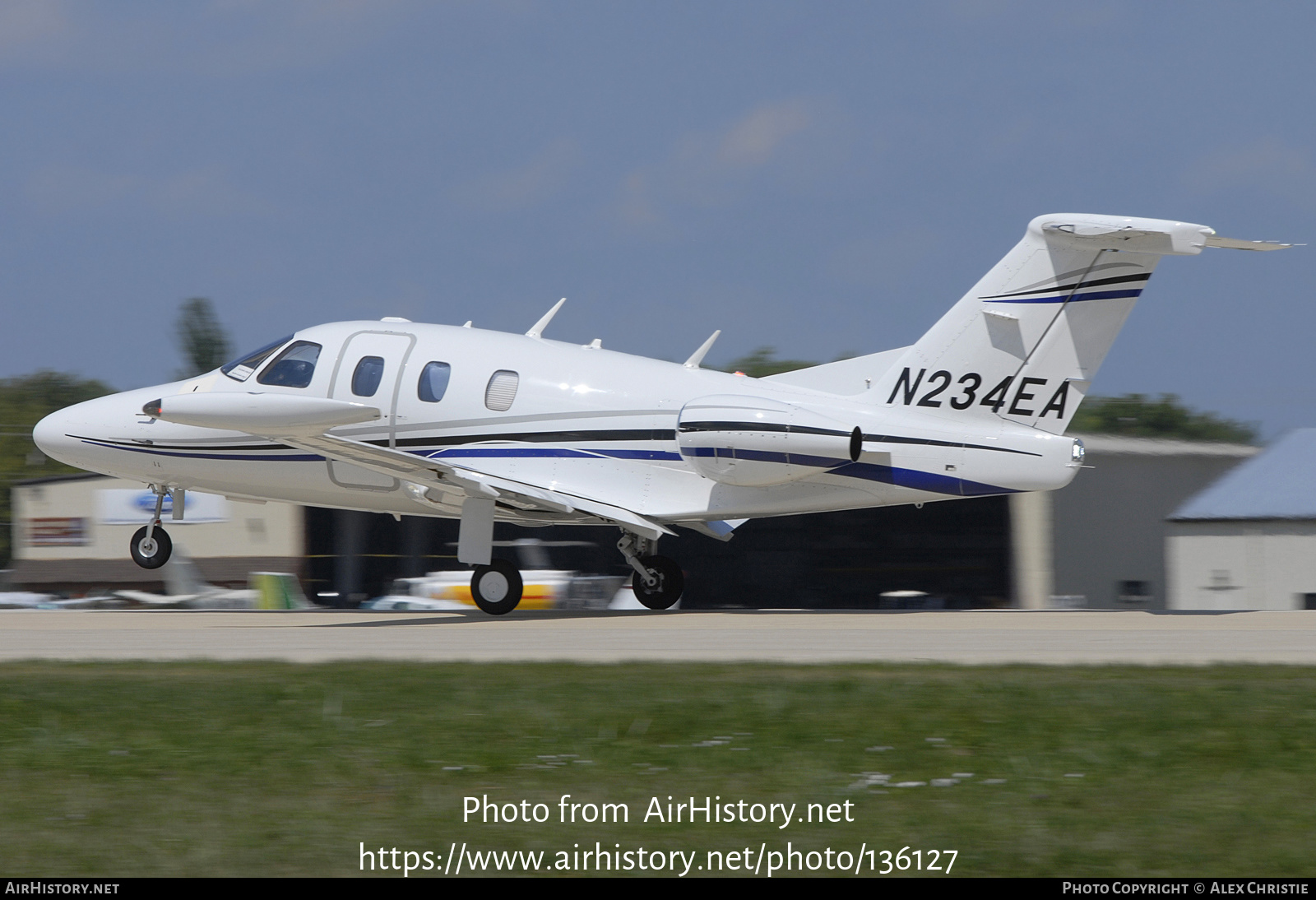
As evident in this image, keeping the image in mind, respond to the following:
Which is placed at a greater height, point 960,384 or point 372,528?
point 960,384

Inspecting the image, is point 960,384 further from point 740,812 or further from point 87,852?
point 87,852

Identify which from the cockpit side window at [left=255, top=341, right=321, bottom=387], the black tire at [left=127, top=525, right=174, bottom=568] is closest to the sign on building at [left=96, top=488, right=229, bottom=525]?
the black tire at [left=127, top=525, right=174, bottom=568]

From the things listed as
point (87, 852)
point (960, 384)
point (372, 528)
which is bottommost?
point (372, 528)

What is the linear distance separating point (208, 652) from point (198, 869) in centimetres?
796

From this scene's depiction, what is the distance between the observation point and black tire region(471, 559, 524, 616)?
1838 cm

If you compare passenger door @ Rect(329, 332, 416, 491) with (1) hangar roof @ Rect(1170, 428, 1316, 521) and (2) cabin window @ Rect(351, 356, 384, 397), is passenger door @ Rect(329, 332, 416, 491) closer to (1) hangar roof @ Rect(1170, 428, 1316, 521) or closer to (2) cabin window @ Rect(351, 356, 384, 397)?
(2) cabin window @ Rect(351, 356, 384, 397)

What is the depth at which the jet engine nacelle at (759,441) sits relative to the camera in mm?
17062

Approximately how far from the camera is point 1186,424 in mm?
68125

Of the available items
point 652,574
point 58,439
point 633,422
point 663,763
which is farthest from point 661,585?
point 663,763

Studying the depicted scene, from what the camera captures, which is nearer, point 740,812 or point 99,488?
point 740,812

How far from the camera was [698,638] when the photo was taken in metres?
15.2

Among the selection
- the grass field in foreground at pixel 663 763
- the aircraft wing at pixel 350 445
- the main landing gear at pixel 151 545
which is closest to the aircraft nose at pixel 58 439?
the main landing gear at pixel 151 545

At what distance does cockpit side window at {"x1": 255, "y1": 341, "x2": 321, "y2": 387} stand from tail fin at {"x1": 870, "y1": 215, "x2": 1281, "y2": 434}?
7.77m
